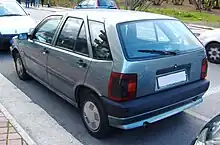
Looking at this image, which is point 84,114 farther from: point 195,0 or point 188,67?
point 195,0

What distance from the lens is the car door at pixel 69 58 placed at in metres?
3.48

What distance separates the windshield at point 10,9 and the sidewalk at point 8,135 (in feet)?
18.8

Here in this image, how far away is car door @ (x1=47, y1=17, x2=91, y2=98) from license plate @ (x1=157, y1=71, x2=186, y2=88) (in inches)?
35.3

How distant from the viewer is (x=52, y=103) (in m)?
4.50

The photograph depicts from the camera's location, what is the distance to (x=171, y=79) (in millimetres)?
3277

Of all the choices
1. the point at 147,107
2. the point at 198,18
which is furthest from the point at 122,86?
the point at 198,18

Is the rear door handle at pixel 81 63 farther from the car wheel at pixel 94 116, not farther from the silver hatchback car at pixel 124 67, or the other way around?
the car wheel at pixel 94 116

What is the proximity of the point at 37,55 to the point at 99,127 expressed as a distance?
1.94 m

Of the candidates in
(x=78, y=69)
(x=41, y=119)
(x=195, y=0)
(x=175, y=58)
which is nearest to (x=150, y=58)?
(x=175, y=58)

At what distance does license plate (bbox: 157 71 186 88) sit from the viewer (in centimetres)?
318

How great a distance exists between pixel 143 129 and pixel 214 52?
4.22 m

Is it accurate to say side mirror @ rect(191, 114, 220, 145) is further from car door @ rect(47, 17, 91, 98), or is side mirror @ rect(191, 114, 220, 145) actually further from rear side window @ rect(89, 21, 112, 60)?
car door @ rect(47, 17, 91, 98)

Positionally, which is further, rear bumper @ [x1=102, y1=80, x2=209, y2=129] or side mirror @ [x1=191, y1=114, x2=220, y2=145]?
rear bumper @ [x1=102, y1=80, x2=209, y2=129]

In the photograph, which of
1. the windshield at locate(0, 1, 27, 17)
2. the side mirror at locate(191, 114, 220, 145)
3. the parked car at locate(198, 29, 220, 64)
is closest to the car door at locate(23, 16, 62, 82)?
the side mirror at locate(191, 114, 220, 145)
